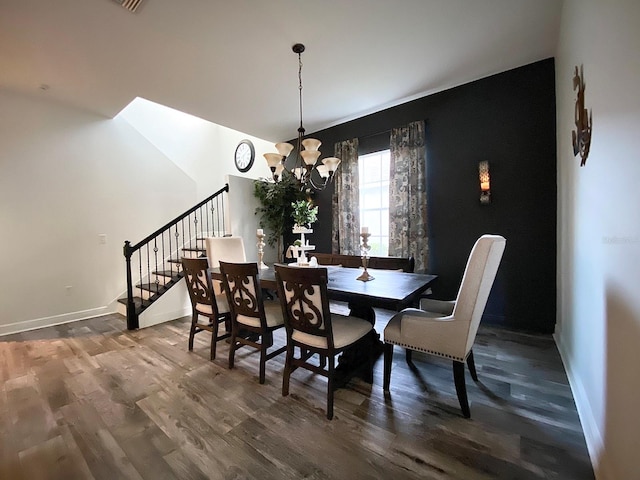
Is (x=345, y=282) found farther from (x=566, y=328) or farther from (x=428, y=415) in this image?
(x=566, y=328)

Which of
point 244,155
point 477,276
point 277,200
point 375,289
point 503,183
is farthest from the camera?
point 244,155

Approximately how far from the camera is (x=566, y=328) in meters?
2.46

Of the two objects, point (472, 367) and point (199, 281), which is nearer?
point (472, 367)

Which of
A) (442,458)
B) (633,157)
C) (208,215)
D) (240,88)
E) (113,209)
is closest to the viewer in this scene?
(633,157)

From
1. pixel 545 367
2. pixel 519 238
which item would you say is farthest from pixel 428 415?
pixel 519 238

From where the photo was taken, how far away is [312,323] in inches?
72.7

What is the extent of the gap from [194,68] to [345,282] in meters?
2.99

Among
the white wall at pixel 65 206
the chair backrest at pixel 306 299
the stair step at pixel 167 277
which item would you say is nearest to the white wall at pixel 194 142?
the white wall at pixel 65 206

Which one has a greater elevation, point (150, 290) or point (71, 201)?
point (71, 201)

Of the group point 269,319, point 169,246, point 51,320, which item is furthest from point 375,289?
point 51,320

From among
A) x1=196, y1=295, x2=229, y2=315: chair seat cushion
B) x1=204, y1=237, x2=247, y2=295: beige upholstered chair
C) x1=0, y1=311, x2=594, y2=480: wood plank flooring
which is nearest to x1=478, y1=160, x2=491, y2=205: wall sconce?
x1=0, y1=311, x2=594, y2=480: wood plank flooring

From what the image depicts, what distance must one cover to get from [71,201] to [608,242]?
5928mm

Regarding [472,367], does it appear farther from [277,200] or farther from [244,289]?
[277,200]

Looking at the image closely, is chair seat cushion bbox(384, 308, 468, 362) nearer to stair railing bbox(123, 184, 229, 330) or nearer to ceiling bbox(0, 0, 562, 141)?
ceiling bbox(0, 0, 562, 141)
